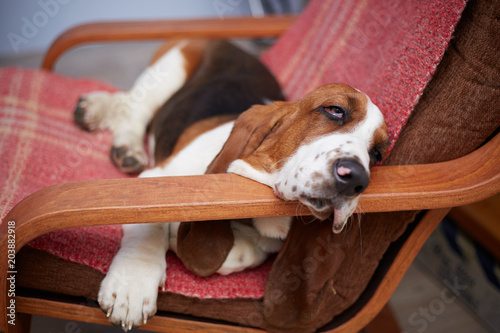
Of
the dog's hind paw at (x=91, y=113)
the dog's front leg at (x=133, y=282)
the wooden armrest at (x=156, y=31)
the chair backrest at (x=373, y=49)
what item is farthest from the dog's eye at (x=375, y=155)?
the wooden armrest at (x=156, y=31)

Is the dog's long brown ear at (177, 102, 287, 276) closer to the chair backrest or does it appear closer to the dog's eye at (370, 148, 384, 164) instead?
the dog's eye at (370, 148, 384, 164)

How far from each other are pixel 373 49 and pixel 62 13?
3.60m

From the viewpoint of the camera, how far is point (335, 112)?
136 centimetres

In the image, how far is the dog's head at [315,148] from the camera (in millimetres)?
1151

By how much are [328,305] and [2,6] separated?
4197 mm

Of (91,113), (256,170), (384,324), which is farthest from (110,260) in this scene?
(384,324)

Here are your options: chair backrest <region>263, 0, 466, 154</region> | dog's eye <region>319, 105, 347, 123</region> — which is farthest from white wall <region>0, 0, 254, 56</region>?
dog's eye <region>319, 105, 347, 123</region>

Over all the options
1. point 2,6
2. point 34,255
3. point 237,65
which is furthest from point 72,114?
point 2,6

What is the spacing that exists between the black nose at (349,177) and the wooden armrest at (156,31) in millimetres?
1900

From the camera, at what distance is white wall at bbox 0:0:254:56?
4301mm

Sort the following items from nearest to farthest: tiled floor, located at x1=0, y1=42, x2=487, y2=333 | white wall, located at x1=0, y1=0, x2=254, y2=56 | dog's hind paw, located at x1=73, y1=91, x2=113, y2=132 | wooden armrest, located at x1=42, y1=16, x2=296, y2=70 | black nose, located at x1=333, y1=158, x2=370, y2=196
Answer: black nose, located at x1=333, y1=158, x2=370, y2=196 < tiled floor, located at x1=0, y1=42, x2=487, y2=333 < dog's hind paw, located at x1=73, y1=91, x2=113, y2=132 < wooden armrest, located at x1=42, y1=16, x2=296, y2=70 < white wall, located at x1=0, y1=0, x2=254, y2=56

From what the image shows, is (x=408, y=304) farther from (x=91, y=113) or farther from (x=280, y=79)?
(x=91, y=113)

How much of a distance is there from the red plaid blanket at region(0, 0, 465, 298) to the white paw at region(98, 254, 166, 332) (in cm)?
8

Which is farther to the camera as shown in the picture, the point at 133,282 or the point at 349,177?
the point at 133,282
